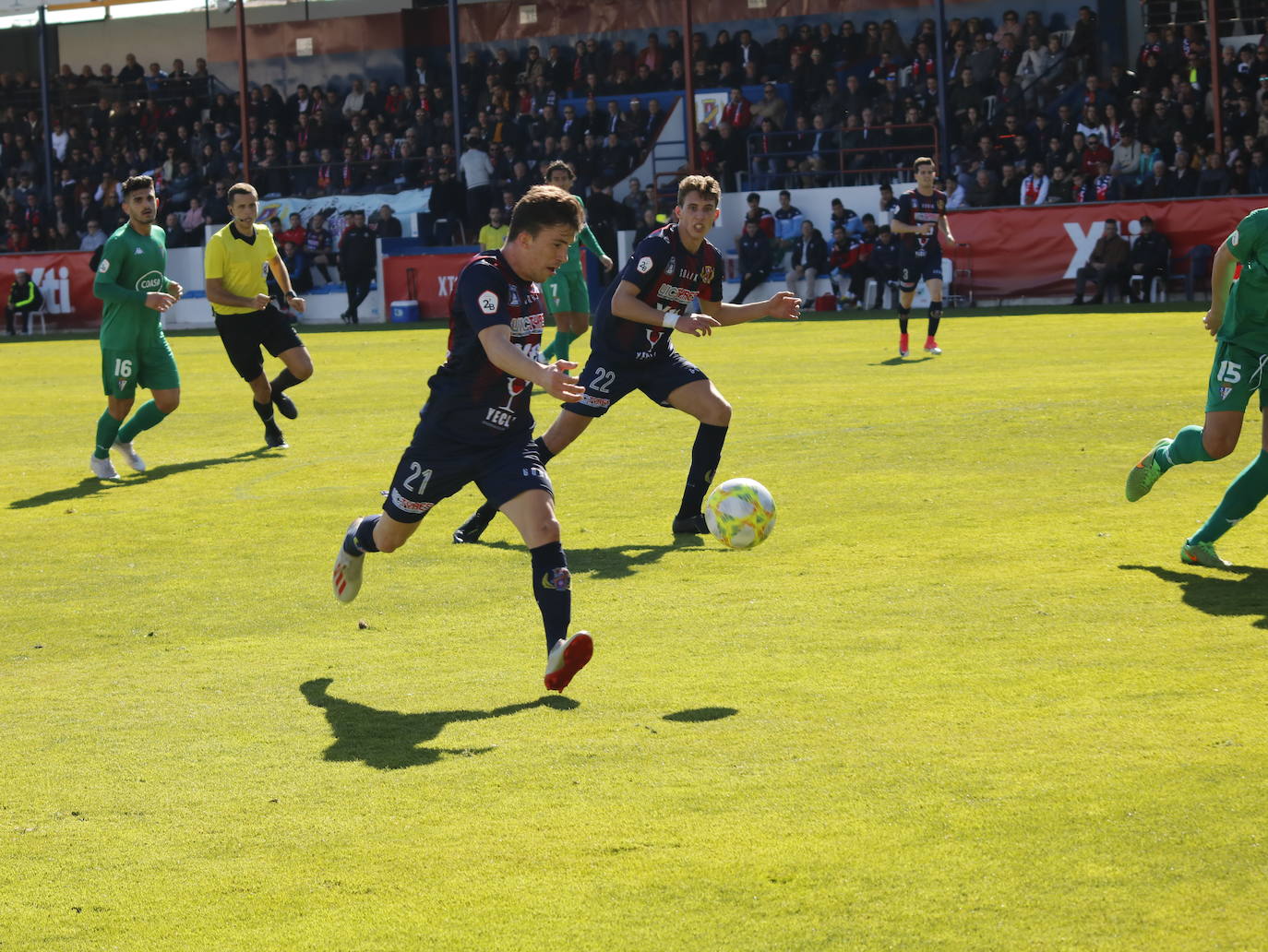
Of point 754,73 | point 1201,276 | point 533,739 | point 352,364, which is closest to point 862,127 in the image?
point 754,73

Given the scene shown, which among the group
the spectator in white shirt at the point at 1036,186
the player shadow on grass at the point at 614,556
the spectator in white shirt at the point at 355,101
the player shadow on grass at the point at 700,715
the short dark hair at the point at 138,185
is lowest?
the player shadow on grass at the point at 700,715

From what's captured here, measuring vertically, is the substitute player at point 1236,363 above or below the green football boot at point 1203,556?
above

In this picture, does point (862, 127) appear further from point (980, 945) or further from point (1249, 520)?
point (980, 945)

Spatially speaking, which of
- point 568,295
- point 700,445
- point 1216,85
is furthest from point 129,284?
point 1216,85

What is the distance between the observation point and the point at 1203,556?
7.90m

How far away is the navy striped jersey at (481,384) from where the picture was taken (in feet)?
21.3

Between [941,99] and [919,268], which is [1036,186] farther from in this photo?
[919,268]

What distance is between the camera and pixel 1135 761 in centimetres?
509

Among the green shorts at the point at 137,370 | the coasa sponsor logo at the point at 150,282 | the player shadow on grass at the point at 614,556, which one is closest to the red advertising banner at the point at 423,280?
the green shorts at the point at 137,370

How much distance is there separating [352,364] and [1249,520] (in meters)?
15.0

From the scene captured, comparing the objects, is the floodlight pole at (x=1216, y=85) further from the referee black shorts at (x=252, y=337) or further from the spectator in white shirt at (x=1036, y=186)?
the referee black shorts at (x=252, y=337)

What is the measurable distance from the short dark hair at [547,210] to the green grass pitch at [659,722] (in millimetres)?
1803

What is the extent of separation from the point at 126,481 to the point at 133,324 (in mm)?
1250

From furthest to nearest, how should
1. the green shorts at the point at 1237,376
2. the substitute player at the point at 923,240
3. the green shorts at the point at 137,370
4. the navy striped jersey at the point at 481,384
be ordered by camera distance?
1. the substitute player at the point at 923,240
2. the green shorts at the point at 137,370
3. the green shorts at the point at 1237,376
4. the navy striped jersey at the point at 481,384
